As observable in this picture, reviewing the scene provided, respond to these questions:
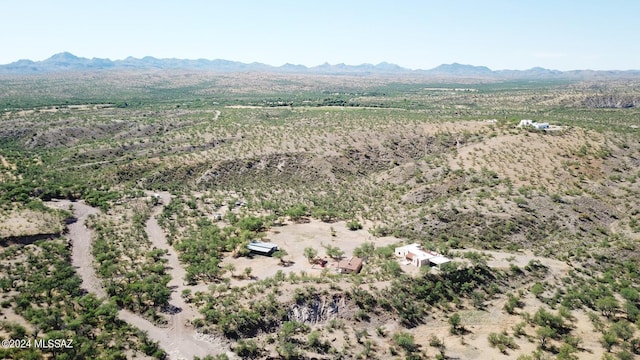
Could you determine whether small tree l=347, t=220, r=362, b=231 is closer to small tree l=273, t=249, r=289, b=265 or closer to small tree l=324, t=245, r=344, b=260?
small tree l=324, t=245, r=344, b=260

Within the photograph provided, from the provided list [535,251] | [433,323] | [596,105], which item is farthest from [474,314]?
[596,105]

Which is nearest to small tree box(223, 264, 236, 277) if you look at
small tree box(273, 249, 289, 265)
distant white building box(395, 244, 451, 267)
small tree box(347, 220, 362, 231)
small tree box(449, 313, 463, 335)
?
small tree box(273, 249, 289, 265)

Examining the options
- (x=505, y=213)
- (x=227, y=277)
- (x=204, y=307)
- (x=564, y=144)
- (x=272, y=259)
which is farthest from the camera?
(x=564, y=144)

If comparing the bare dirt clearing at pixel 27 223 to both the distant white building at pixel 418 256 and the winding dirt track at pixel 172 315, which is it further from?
the distant white building at pixel 418 256

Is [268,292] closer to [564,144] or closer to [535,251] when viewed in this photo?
[535,251]

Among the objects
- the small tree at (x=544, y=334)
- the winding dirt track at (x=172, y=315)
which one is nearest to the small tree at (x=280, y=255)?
the winding dirt track at (x=172, y=315)

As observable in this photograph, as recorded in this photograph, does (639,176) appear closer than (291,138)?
Yes

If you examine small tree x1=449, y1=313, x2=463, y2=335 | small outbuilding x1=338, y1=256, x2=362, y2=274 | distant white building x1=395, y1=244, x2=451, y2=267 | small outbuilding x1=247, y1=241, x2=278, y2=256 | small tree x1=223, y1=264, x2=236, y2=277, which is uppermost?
distant white building x1=395, y1=244, x2=451, y2=267
